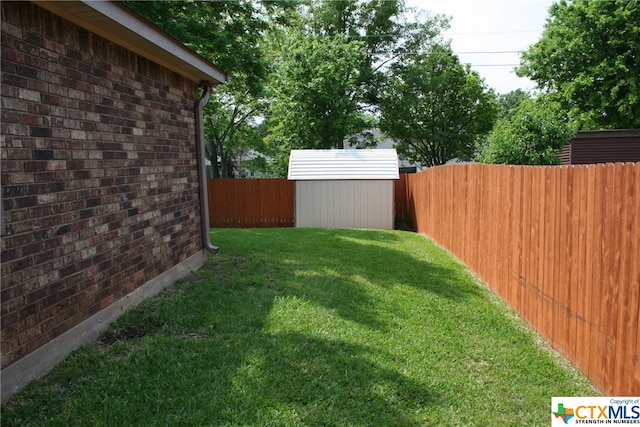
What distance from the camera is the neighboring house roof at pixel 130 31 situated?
141 inches

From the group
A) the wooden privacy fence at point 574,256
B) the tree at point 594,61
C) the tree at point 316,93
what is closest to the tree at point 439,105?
the tree at point 316,93

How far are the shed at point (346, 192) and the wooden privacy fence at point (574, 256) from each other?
7.17 m

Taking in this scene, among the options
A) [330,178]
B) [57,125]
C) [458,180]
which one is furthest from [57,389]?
[330,178]

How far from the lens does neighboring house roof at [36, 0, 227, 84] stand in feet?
11.8

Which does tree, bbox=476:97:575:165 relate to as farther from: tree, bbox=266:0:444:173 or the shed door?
tree, bbox=266:0:444:173

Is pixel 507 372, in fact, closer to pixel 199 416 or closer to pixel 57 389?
pixel 199 416

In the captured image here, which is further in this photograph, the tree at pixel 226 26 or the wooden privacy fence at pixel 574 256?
the tree at pixel 226 26

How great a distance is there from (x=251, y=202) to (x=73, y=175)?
40.1ft

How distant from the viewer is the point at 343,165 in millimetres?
14641

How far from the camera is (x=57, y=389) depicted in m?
3.10

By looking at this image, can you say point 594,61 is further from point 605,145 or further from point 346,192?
point 346,192

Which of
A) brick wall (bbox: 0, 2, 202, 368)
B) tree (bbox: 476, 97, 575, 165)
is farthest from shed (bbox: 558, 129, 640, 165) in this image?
brick wall (bbox: 0, 2, 202, 368)

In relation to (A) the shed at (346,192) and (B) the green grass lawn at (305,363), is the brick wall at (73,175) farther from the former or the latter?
(A) the shed at (346,192)

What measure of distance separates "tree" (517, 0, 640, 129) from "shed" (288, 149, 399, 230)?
13480mm
